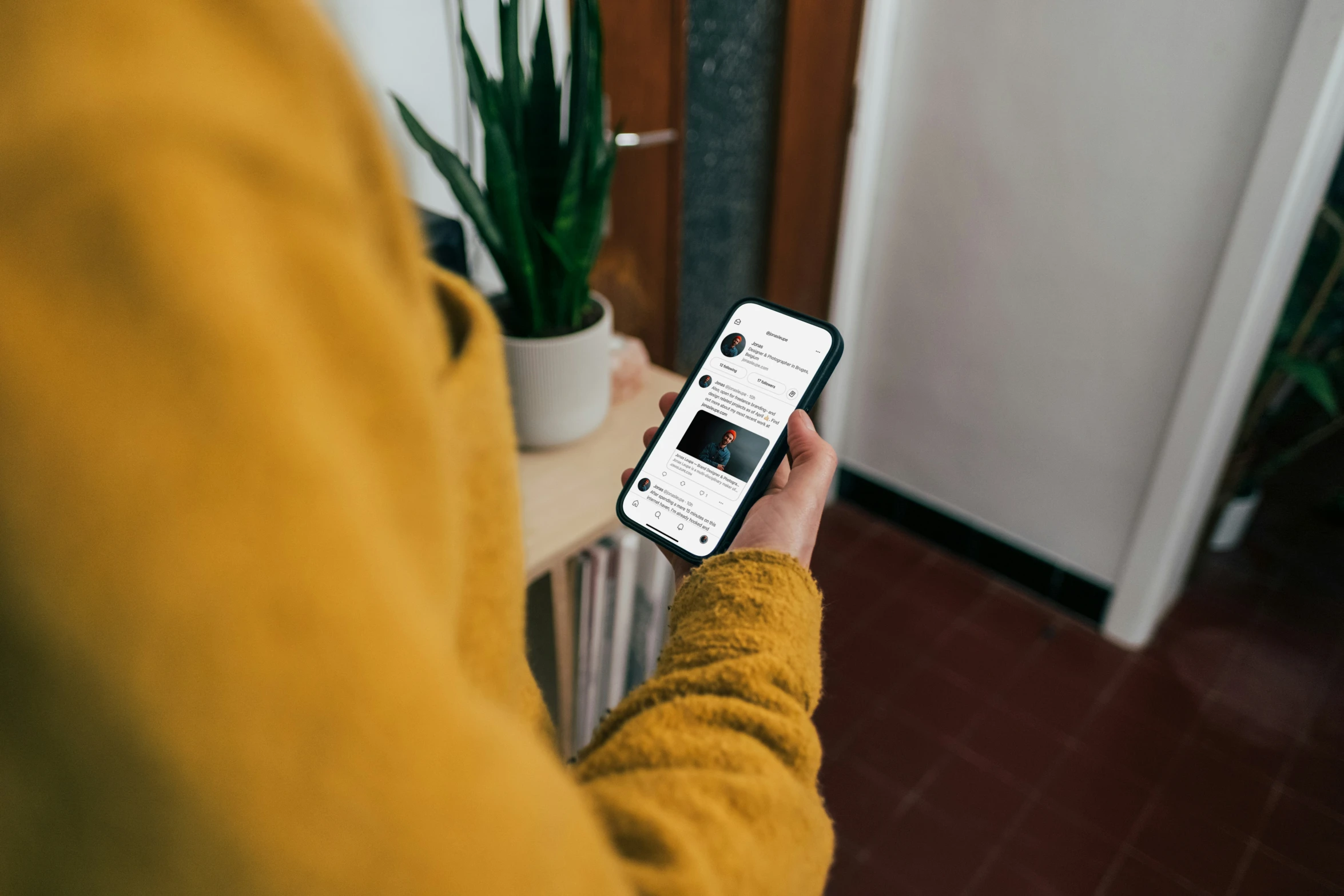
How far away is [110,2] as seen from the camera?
0.16 metres

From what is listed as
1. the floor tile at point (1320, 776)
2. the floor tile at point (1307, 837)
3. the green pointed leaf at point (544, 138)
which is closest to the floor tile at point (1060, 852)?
the floor tile at point (1307, 837)

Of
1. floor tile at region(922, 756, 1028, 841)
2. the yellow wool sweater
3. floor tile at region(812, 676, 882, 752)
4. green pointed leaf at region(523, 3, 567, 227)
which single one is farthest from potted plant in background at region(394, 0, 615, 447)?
floor tile at region(922, 756, 1028, 841)

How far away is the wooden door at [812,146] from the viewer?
156 centimetres

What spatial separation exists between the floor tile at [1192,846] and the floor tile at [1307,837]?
0.22 feet

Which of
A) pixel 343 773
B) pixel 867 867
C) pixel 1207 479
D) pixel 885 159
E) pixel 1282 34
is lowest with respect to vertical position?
pixel 867 867

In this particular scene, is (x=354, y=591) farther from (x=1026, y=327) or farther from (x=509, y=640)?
(x=1026, y=327)

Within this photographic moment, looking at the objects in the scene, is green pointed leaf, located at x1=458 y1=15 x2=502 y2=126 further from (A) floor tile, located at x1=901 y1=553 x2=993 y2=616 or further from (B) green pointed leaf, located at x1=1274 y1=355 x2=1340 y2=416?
(B) green pointed leaf, located at x1=1274 y1=355 x2=1340 y2=416

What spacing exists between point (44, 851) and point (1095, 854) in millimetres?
1543

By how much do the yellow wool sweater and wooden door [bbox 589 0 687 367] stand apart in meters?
1.19

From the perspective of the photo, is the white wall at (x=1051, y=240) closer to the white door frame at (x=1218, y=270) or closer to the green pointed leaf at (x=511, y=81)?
the white door frame at (x=1218, y=270)

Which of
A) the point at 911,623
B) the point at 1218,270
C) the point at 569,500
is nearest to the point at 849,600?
the point at 911,623

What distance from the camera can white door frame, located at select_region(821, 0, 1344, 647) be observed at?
4.01ft

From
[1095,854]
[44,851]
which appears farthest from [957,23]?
[44,851]

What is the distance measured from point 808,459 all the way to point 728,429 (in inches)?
4.2
